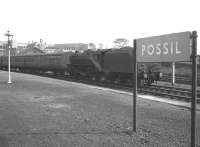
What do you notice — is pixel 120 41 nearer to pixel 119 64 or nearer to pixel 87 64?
pixel 87 64

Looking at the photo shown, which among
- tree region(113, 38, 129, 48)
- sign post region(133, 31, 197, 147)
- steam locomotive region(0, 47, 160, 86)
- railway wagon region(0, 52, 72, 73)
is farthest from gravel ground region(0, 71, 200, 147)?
tree region(113, 38, 129, 48)

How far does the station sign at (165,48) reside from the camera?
4.95 meters

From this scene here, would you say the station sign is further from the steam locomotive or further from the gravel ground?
the steam locomotive

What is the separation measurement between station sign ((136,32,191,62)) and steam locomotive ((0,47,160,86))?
513 inches

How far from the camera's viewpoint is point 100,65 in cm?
2339

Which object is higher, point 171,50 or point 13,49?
point 13,49

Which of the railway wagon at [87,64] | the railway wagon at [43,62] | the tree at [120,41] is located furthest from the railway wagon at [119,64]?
the tree at [120,41]

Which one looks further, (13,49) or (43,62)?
(13,49)

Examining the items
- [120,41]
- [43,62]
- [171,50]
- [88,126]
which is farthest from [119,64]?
[120,41]

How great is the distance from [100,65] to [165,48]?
17915 millimetres

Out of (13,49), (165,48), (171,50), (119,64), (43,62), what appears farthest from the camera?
(13,49)

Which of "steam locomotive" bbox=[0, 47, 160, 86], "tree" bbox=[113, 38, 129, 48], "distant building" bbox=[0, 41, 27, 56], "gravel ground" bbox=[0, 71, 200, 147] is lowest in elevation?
"gravel ground" bbox=[0, 71, 200, 147]

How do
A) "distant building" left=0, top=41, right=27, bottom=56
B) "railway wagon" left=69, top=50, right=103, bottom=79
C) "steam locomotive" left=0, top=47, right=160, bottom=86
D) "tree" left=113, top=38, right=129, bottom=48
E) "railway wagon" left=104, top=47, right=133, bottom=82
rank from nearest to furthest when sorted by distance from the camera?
"steam locomotive" left=0, top=47, right=160, bottom=86
"railway wagon" left=104, top=47, right=133, bottom=82
"railway wagon" left=69, top=50, right=103, bottom=79
"distant building" left=0, top=41, right=27, bottom=56
"tree" left=113, top=38, right=129, bottom=48

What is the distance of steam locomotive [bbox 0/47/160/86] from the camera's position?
19991 millimetres
